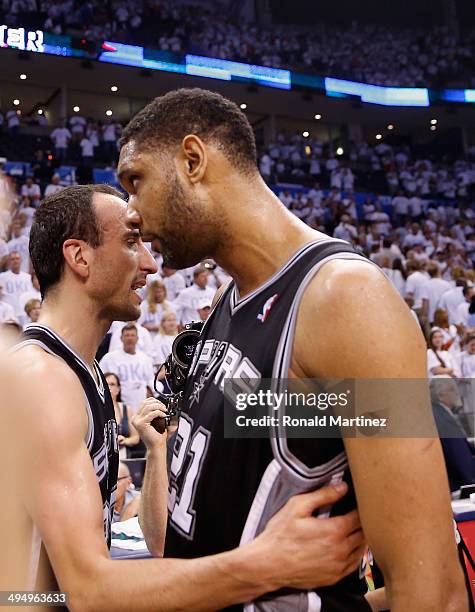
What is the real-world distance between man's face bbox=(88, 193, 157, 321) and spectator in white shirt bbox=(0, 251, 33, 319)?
5515 mm

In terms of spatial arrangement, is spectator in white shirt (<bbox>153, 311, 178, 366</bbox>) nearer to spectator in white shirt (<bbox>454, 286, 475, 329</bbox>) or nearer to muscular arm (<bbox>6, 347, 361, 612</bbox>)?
spectator in white shirt (<bbox>454, 286, 475, 329</bbox>)

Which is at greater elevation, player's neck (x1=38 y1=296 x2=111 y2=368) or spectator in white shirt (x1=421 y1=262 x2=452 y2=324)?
spectator in white shirt (x1=421 y1=262 x2=452 y2=324)

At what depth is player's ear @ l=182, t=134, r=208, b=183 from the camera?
154 centimetres

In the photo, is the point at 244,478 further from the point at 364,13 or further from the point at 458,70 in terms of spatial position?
the point at 364,13

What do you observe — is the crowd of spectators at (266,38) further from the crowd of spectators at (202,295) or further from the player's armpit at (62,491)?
the player's armpit at (62,491)

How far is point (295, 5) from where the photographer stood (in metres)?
28.8

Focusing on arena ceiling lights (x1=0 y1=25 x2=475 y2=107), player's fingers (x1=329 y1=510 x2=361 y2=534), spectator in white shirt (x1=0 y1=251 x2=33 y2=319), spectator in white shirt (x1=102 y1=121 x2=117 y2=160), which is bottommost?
player's fingers (x1=329 y1=510 x2=361 y2=534)

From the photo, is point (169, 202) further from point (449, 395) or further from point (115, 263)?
point (449, 395)

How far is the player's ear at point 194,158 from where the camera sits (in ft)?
5.06

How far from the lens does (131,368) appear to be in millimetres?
6910

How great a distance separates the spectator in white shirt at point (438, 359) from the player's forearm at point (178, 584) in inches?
256

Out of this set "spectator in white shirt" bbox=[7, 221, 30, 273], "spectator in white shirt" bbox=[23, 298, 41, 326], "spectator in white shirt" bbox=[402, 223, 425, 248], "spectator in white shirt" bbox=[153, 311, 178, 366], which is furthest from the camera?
"spectator in white shirt" bbox=[402, 223, 425, 248]

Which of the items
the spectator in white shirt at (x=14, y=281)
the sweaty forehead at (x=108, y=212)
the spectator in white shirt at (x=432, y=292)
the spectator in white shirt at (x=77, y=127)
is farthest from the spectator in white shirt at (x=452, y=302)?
the spectator in white shirt at (x=77, y=127)

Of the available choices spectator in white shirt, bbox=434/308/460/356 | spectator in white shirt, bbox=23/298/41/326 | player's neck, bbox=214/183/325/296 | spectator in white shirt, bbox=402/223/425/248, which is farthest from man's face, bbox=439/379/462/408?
spectator in white shirt, bbox=402/223/425/248
